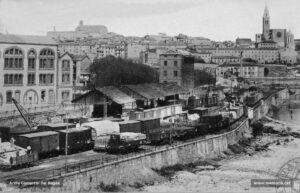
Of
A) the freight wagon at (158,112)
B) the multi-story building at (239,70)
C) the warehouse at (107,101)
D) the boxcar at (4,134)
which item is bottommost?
the boxcar at (4,134)

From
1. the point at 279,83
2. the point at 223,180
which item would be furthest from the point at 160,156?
the point at 279,83

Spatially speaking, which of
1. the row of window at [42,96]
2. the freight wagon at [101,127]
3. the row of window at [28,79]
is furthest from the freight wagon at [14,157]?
the row of window at [28,79]

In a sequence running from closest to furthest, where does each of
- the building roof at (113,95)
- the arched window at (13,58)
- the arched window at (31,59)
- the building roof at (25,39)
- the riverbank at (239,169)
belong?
1. the riverbank at (239,169)
2. the building roof at (113,95)
3. the building roof at (25,39)
4. the arched window at (13,58)
5. the arched window at (31,59)

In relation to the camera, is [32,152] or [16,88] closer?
[32,152]

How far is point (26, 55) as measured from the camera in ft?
205

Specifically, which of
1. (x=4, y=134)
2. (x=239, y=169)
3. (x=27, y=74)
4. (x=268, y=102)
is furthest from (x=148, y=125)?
(x=268, y=102)

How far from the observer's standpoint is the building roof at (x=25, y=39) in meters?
60.0

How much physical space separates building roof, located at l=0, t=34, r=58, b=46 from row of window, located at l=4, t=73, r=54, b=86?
15.0 feet

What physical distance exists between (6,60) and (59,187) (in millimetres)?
35967

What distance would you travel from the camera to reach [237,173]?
44844 millimetres

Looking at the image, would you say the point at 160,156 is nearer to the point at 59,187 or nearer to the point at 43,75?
the point at 59,187

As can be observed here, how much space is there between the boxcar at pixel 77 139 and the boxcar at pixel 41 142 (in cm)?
61

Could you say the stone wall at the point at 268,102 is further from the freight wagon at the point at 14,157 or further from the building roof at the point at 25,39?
the freight wagon at the point at 14,157

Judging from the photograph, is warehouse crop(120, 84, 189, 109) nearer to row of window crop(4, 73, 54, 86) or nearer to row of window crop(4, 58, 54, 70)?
row of window crop(4, 73, 54, 86)
